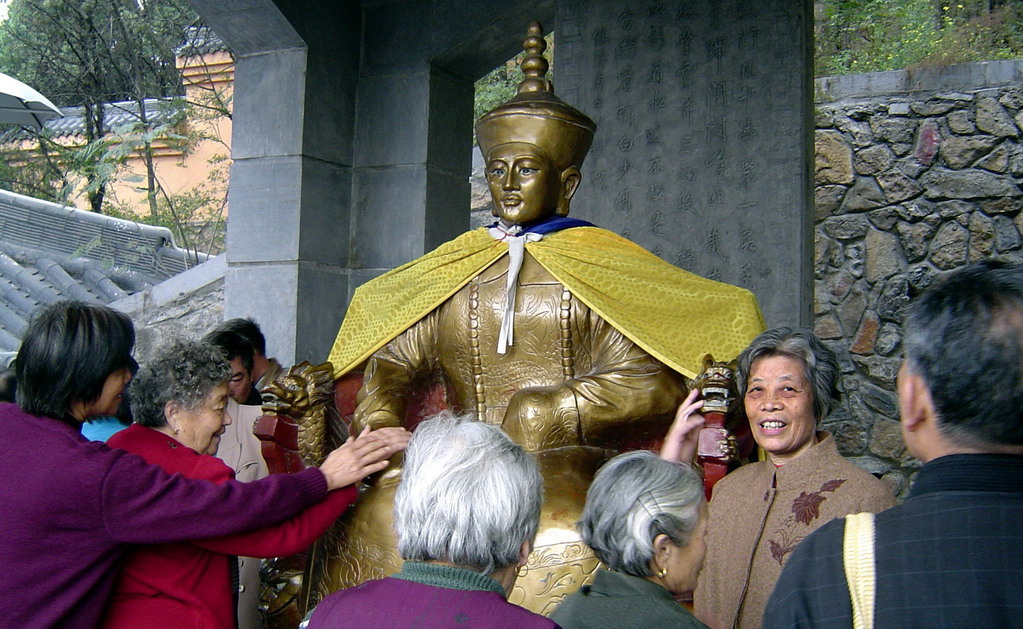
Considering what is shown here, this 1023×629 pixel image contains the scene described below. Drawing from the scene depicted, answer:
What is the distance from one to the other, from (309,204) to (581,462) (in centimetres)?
234

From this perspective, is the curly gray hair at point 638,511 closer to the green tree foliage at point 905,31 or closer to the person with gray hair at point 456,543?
the person with gray hair at point 456,543

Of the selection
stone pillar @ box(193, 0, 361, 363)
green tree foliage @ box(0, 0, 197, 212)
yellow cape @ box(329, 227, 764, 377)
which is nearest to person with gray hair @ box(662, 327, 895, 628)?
yellow cape @ box(329, 227, 764, 377)

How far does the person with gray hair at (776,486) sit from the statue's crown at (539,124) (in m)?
1.04

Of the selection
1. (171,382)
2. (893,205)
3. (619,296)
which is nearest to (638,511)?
(171,382)

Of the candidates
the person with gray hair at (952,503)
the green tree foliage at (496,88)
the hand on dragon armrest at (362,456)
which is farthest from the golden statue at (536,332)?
the green tree foliage at (496,88)

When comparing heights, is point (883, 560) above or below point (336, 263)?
below

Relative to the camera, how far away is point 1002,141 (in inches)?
249

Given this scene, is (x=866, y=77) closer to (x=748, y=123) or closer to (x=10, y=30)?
(x=748, y=123)

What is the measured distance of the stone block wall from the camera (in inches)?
249

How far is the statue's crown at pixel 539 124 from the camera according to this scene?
3.41m

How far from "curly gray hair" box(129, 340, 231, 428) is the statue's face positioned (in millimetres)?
1179

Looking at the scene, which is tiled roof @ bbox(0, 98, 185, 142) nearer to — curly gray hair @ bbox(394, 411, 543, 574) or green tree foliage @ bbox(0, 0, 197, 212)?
green tree foliage @ bbox(0, 0, 197, 212)

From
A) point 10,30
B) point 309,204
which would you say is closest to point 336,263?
point 309,204

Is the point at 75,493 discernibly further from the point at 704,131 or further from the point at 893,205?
the point at 893,205
